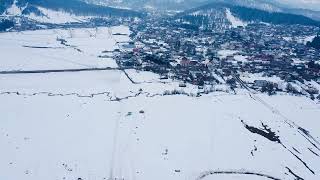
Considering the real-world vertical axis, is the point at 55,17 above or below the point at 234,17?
below

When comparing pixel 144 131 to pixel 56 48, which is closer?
pixel 144 131

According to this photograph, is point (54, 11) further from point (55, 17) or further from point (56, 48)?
point (56, 48)

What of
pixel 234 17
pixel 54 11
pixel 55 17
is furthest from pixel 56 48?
pixel 234 17

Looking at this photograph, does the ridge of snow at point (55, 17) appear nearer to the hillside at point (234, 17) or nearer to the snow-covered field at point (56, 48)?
the snow-covered field at point (56, 48)

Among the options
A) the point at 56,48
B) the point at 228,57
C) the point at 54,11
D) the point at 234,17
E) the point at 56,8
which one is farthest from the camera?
the point at 56,8

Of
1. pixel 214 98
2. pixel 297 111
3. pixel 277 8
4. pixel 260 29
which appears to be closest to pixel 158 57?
pixel 214 98

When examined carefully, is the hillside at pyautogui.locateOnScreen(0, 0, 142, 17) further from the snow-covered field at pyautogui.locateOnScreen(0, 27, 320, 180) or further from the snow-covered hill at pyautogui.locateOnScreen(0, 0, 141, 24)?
the snow-covered field at pyautogui.locateOnScreen(0, 27, 320, 180)
